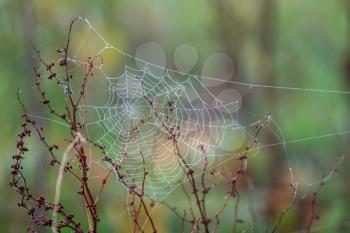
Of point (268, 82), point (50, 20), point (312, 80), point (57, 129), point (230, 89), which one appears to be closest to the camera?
point (50, 20)

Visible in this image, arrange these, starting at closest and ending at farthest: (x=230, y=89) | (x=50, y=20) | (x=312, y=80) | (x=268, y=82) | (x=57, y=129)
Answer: (x=50, y=20)
(x=268, y=82)
(x=57, y=129)
(x=230, y=89)
(x=312, y=80)

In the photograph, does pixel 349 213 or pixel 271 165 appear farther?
pixel 271 165

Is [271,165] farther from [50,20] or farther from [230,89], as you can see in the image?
[50,20]

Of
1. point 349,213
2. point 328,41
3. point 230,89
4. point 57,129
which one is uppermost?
point 328,41

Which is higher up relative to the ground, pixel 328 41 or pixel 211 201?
pixel 328 41

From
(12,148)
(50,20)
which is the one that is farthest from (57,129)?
(50,20)

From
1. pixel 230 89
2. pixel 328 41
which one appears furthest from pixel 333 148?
pixel 328 41
